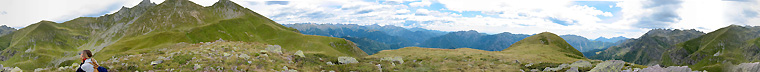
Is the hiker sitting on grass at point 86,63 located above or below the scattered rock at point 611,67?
above

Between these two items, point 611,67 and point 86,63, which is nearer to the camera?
point 86,63

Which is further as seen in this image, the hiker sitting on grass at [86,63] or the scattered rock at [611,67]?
the scattered rock at [611,67]

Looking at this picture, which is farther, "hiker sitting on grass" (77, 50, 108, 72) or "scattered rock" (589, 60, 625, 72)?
"scattered rock" (589, 60, 625, 72)

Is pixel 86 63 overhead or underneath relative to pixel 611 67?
overhead

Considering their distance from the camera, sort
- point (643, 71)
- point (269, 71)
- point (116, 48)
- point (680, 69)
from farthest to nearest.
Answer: point (116, 48) → point (269, 71) → point (643, 71) → point (680, 69)

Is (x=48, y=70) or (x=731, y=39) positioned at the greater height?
(x=731, y=39)

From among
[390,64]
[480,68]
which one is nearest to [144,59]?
[390,64]

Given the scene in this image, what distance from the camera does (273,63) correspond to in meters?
31.6

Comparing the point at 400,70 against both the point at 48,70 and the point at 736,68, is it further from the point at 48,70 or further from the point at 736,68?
the point at 48,70

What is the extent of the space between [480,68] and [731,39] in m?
20.9

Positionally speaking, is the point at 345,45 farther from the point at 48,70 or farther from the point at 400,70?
the point at 48,70

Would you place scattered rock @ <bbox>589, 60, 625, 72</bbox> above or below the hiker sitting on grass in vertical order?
below

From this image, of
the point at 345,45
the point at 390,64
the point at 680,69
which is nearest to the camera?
the point at 680,69

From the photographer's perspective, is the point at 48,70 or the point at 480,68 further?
the point at 480,68
